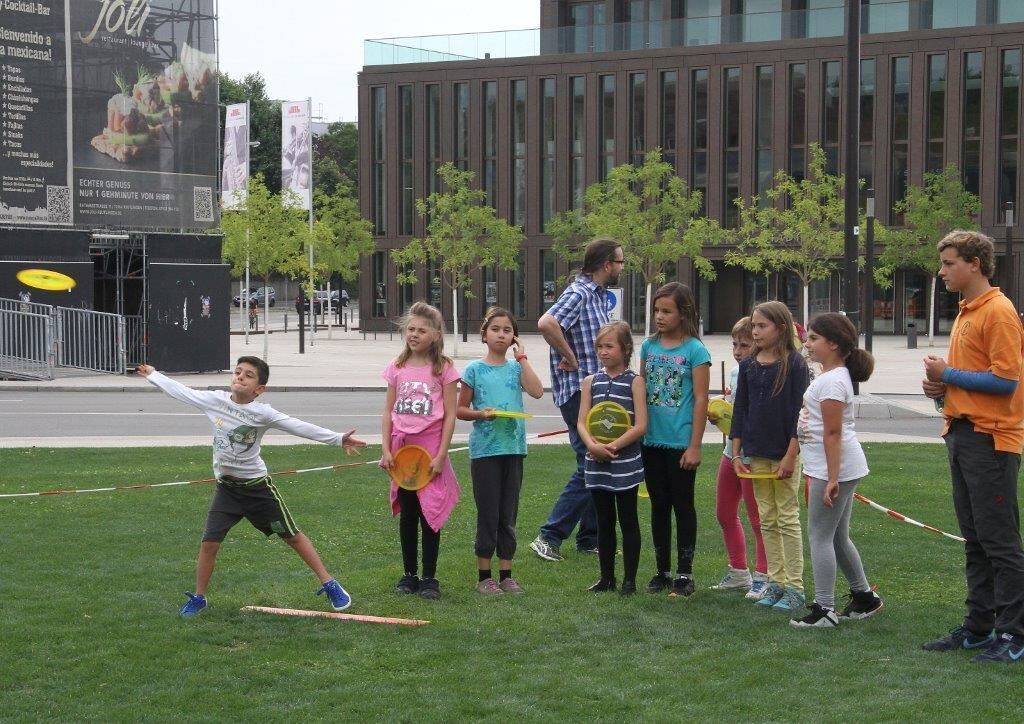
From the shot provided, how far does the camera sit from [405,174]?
210 ft

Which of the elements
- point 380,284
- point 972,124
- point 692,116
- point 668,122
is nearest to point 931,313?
point 972,124

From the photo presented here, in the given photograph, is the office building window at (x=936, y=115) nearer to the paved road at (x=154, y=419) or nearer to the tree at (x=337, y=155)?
the paved road at (x=154, y=419)

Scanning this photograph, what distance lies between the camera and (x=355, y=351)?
43281 millimetres

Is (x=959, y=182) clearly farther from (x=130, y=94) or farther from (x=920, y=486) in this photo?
(x=920, y=486)

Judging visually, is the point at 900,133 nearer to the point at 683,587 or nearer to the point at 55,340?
the point at 55,340

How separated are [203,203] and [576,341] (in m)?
22.3

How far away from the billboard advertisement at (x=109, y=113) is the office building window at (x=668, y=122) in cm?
A: 3225

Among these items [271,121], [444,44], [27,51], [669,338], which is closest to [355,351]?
[27,51]

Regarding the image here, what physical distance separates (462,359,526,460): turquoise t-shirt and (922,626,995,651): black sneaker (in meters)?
2.41

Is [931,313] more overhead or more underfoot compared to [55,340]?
more overhead

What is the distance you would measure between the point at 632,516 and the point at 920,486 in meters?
5.25

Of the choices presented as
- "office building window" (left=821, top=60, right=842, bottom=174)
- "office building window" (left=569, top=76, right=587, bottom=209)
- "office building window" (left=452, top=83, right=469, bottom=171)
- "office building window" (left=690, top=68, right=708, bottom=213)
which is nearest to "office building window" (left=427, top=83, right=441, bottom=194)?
"office building window" (left=452, top=83, right=469, bottom=171)

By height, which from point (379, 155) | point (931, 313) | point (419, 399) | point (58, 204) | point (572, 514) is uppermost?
point (379, 155)

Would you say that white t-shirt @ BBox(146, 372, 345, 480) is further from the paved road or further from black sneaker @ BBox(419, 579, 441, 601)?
the paved road
